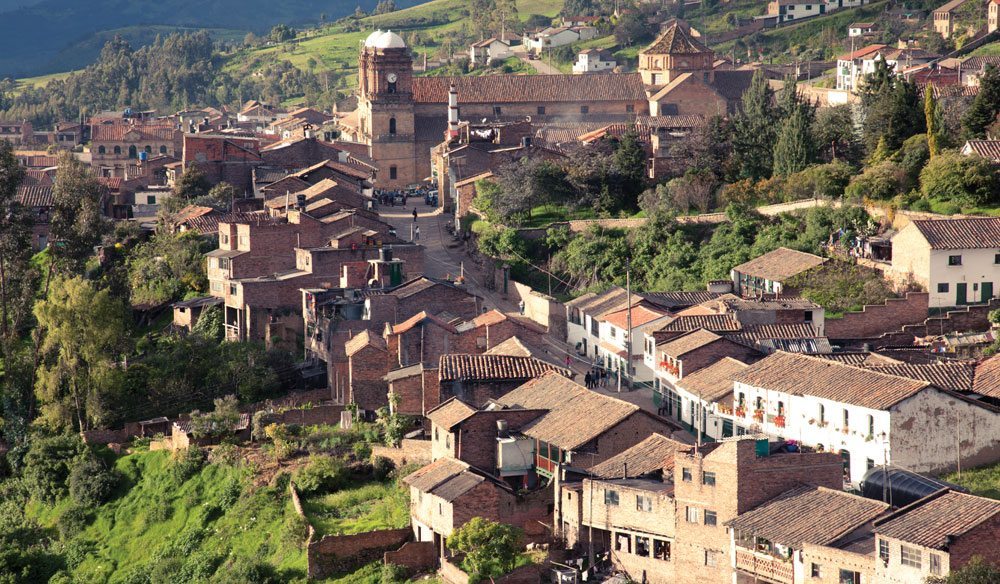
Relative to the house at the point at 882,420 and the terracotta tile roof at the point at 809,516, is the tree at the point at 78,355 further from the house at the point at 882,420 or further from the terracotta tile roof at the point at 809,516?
the terracotta tile roof at the point at 809,516

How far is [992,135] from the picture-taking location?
195 feet

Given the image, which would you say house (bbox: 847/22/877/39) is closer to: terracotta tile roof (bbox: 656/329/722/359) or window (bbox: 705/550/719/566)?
terracotta tile roof (bbox: 656/329/722/359)

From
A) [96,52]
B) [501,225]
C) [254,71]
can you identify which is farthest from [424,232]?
[96,52]

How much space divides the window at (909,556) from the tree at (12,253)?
131 ft

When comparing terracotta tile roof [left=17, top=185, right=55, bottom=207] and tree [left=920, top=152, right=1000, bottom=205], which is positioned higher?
tree [left=920, top=152, right=1000, bottom=205]

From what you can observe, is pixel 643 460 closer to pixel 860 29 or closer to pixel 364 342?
pixel 364 342

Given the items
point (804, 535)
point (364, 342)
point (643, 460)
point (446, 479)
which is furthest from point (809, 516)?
point (364, 342)

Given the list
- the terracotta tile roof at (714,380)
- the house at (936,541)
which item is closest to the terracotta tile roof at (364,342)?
the terracotta tile roof at (714,380)

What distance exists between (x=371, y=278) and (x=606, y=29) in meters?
69.9

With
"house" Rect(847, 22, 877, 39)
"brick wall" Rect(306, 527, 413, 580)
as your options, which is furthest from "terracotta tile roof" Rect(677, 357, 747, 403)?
"house" Rect(847, 22, 877, 39)

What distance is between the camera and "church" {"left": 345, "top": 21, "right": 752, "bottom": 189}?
88.5 m

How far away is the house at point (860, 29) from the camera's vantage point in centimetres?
10538

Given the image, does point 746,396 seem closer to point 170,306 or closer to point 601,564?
point 601,564

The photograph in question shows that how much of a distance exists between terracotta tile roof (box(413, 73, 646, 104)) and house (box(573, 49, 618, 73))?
17.7 metres
